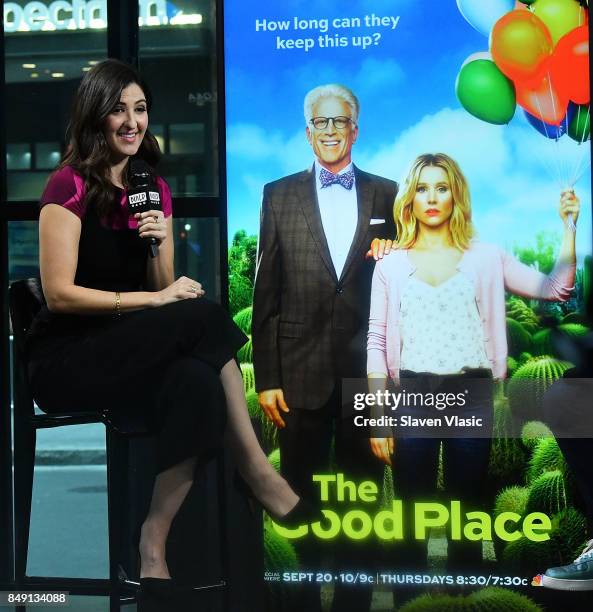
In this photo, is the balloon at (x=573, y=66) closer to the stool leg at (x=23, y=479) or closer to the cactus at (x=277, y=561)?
the cactus at (x=277, y=561)

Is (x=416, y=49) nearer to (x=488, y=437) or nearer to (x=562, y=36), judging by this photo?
(x=562, y=36)

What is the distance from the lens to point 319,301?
145 inches

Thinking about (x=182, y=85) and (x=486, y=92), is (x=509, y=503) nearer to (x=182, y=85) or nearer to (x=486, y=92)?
(x=486, y=92)

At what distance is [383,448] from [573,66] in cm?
138

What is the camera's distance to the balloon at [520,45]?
3504mm

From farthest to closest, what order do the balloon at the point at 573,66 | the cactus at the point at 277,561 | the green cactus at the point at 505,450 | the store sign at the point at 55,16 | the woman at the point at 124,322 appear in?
1. the store sign at the point at 55,16
2. the cactus at the point at 277,561
3. the green cactus at the point at 505,450
4. the balloon at the point at 573,66
5. the woman at the point at 124,322

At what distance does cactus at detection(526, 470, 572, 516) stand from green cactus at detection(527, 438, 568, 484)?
0.01m

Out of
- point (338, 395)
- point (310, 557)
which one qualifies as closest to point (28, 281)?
point (338, 395)

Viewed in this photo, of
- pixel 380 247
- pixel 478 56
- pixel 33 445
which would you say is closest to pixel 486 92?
pixel 478 56

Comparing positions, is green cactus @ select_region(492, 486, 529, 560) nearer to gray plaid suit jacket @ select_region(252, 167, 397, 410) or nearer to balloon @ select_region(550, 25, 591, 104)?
gray plaid suit jacket @ select_region(252, 167, 397, 410)

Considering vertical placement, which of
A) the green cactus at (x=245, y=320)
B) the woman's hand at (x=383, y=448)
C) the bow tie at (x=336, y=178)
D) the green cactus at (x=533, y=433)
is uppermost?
the bow tie at (x=336, y=178)

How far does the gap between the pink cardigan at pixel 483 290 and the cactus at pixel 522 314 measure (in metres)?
0.02

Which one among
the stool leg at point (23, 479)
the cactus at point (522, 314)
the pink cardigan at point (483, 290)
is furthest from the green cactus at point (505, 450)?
the stool leg at point (23, 479)

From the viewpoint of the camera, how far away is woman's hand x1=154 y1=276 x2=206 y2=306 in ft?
11.1
